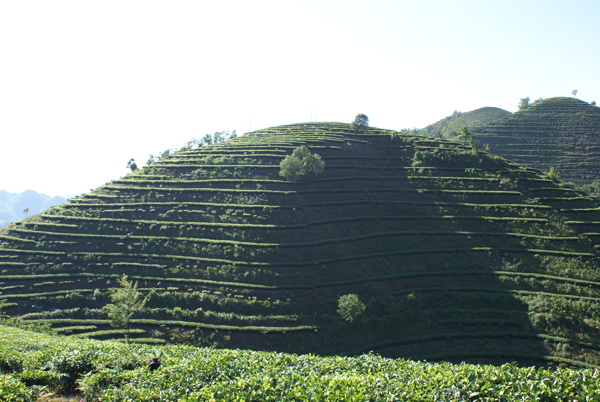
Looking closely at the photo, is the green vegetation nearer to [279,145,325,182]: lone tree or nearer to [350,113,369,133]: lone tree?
[279,145,325,182]: lone tree

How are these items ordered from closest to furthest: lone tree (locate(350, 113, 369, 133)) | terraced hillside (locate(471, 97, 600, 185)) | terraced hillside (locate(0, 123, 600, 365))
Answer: terraced hillside (locate(0, 123, 600, 365)), lone tree (locate(350, 113, 369, 133)), terraced hillside (locate(471, 97, 600, 185))

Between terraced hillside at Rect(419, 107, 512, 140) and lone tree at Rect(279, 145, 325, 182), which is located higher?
terraced hillside at Rect(419, 107, 512, 140)

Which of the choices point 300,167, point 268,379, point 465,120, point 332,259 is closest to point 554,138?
point 465,120

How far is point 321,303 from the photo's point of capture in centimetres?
4131

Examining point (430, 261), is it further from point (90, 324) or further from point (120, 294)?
point (90, 324)

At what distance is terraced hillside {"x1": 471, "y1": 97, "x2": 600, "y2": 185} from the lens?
89625 millimetres

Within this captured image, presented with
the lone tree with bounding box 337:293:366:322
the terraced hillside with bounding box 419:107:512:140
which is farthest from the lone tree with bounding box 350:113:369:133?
the terraced hillside with bounding box 419:107:512:140

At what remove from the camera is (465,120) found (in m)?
147

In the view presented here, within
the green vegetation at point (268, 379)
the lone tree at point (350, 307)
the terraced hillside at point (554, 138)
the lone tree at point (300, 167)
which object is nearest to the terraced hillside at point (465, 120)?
the terraced hillside at point (554, 138)

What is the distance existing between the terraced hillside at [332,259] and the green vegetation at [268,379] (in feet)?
71.9

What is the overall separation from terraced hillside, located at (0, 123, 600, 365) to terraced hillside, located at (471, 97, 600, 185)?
1485 inches

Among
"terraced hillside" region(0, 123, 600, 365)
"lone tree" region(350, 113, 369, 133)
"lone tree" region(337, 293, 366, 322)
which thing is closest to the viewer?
"lone tree" region(337, 293, 366, 322)

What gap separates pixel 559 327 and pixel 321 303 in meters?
24.6

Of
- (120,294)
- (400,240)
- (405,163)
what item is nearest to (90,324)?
(120,294)
